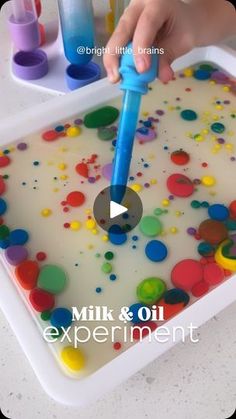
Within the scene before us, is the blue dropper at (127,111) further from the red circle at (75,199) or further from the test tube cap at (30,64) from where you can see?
the test tube cap at (30,64)

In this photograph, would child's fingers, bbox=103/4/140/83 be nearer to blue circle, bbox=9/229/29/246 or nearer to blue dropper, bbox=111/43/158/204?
blue dropper, bbox=111/43/158/204

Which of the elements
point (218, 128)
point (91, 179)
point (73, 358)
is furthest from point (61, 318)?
point (218, 128)

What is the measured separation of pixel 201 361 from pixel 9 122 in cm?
26

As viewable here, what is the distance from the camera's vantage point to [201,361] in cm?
34

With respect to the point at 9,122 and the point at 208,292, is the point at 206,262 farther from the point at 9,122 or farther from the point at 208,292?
the point at 9,122

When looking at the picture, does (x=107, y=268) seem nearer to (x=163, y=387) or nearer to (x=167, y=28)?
(x=163, y=387)

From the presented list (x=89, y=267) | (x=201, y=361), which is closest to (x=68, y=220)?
(x=89, y=267)

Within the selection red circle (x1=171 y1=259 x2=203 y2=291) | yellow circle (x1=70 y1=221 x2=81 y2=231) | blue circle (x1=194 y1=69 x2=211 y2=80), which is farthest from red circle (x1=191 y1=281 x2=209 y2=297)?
blue circle (x1=194 y1=69 x2=211 y2=80)

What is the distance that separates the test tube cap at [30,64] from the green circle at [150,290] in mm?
284

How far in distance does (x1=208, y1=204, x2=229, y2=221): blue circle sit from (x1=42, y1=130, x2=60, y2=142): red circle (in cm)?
16

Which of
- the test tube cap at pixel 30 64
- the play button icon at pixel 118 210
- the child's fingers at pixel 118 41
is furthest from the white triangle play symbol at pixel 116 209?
the test tube cap at pixel 30 64

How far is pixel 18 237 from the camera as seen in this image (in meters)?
0.38

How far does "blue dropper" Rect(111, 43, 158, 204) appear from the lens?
339 millimetres

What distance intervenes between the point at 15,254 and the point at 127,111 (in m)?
0.14
